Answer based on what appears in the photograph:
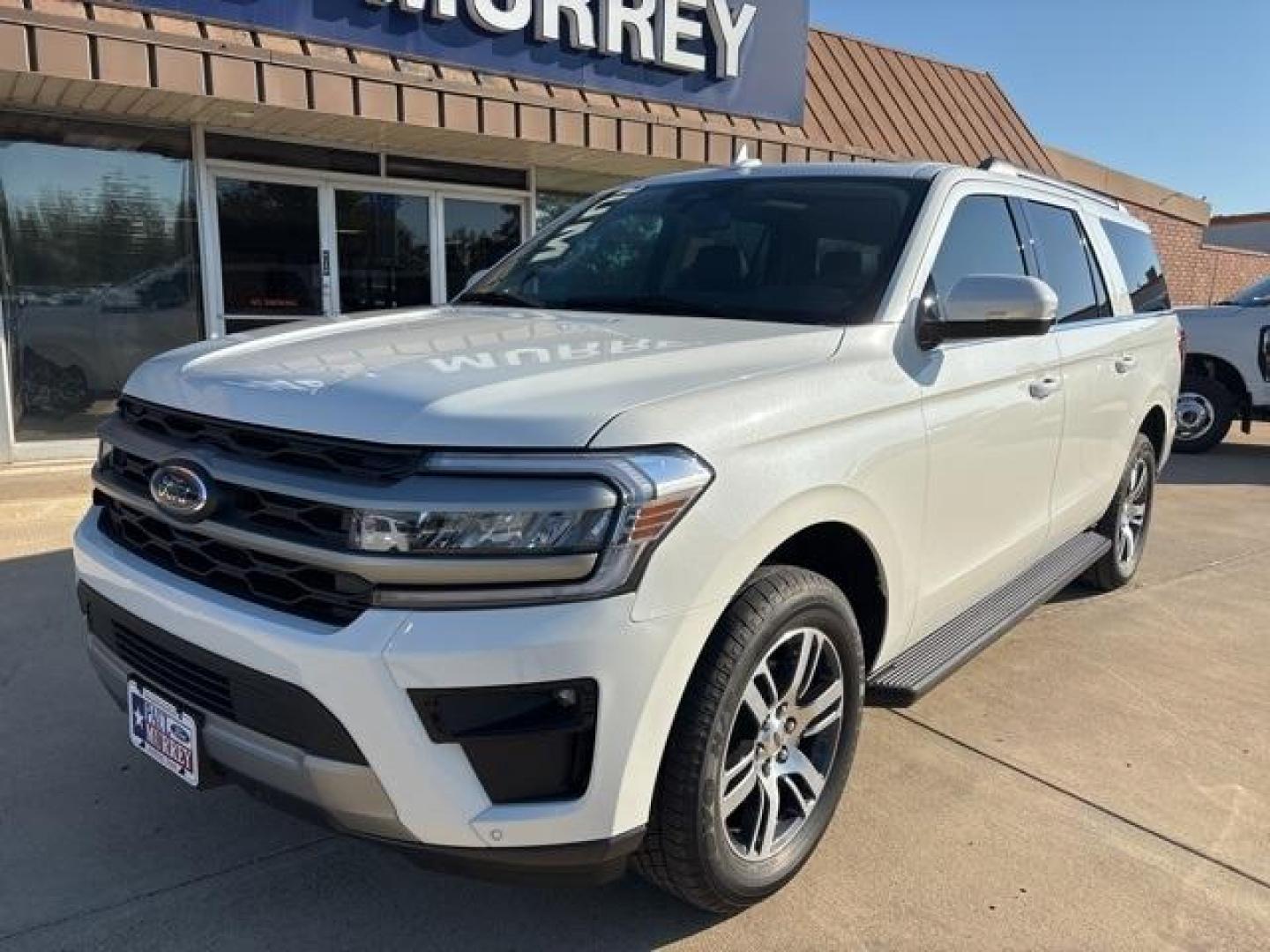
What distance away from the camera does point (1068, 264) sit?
4.26 metres

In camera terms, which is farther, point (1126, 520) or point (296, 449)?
point (1126, 520)

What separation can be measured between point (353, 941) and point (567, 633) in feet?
3.60

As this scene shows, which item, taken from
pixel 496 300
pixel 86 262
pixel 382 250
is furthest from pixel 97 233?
pixel 496 300

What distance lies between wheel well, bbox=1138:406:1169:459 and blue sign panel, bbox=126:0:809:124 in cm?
544

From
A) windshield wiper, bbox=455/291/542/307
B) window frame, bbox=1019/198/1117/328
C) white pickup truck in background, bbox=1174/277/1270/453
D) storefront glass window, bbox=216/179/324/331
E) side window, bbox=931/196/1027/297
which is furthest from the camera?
white pickup truck in background, bbox=1174/277/1270/453

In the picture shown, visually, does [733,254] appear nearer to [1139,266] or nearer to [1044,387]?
[1044,387]

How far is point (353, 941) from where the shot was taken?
237cm

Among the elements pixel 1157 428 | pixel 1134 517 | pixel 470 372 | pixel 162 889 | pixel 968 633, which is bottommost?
pixel 162 889

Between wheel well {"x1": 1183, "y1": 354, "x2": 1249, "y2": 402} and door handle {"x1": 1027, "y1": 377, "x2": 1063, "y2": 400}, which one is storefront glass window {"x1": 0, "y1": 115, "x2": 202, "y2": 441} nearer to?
door handle {"x1": 1027, "y1": 377, "x2": 1063, "y2": 400}

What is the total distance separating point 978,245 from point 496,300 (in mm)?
1675

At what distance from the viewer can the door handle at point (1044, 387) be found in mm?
3535

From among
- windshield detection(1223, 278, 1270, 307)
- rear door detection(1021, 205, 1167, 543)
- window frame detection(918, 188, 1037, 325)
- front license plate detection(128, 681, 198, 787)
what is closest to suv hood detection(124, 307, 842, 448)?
window frame detection(918, 188, 1037, 325)

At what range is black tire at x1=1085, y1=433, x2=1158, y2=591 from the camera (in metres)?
4.99

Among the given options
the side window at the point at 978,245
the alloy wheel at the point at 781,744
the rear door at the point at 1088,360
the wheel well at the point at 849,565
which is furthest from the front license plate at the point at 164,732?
the rear door at the point at 1088,360
